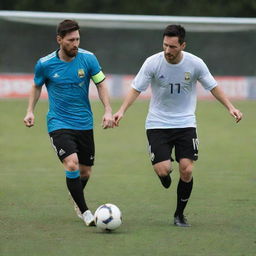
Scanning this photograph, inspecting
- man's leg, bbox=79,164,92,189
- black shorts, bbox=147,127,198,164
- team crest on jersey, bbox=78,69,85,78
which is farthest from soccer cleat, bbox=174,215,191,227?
team crest on jersey, bbox=78,69,85,78

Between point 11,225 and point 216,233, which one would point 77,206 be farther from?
point 216,233

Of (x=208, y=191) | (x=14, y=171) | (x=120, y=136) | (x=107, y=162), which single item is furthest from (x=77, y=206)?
(x=120, y=136)

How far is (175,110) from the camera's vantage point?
852 centimetres

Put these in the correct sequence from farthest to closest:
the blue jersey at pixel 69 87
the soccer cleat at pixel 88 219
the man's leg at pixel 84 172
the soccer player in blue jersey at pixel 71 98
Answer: the man's leg at pixel 84 172 → the blue jersey at pixel 69 87 → the soccer player in blue jersey at pixel 71 98 → the soccer cleat at pixel 88 219

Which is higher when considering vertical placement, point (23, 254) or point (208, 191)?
point (23, 254)

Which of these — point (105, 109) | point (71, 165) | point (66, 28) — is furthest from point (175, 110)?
point (66, 28)

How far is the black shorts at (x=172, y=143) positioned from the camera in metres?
8.39

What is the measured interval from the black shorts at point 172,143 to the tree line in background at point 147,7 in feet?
104

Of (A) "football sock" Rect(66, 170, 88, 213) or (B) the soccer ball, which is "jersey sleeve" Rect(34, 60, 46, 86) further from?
(B) the soccer ball

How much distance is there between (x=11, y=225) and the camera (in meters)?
8.19

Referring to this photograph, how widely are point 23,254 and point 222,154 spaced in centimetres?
924

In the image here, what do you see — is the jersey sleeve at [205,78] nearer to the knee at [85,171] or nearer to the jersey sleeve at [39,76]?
the knee at [85,171]

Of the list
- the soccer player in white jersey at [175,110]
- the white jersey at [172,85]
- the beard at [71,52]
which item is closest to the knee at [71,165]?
the soccer player in white jersey at [175,110]

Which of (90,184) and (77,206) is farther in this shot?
(90,184)
